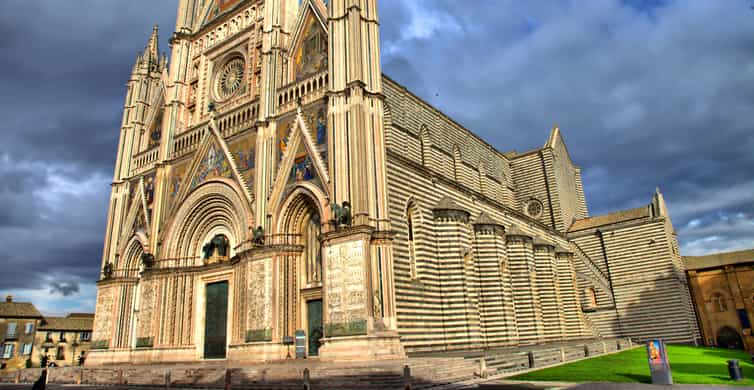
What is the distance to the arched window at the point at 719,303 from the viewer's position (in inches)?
1383

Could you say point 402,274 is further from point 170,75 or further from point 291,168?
point 170,75

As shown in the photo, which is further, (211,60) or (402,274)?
(211,60)

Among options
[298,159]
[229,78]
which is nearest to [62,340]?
[229,78]

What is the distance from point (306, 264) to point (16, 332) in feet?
105

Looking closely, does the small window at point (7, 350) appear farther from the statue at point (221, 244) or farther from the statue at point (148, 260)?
the statue at point (221, 244)

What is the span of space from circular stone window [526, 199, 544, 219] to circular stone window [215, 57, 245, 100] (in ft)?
75.6

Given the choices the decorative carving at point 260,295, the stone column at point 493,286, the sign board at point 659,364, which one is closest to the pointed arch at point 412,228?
the stone column at point 493,286


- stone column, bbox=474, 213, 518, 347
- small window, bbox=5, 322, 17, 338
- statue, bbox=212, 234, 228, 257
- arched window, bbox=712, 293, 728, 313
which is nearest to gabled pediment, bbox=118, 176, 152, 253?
statue, bbox=212, 234, 228, 257

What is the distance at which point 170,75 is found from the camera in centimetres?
2802

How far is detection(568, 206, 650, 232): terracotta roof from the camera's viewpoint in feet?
114

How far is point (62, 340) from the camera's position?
136 ft

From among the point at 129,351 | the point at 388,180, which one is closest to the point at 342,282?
the point at 388,180

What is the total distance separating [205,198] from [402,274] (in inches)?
427

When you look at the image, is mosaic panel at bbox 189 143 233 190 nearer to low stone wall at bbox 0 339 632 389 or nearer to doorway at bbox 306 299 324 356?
doorway at bbox 306 299 324 356
